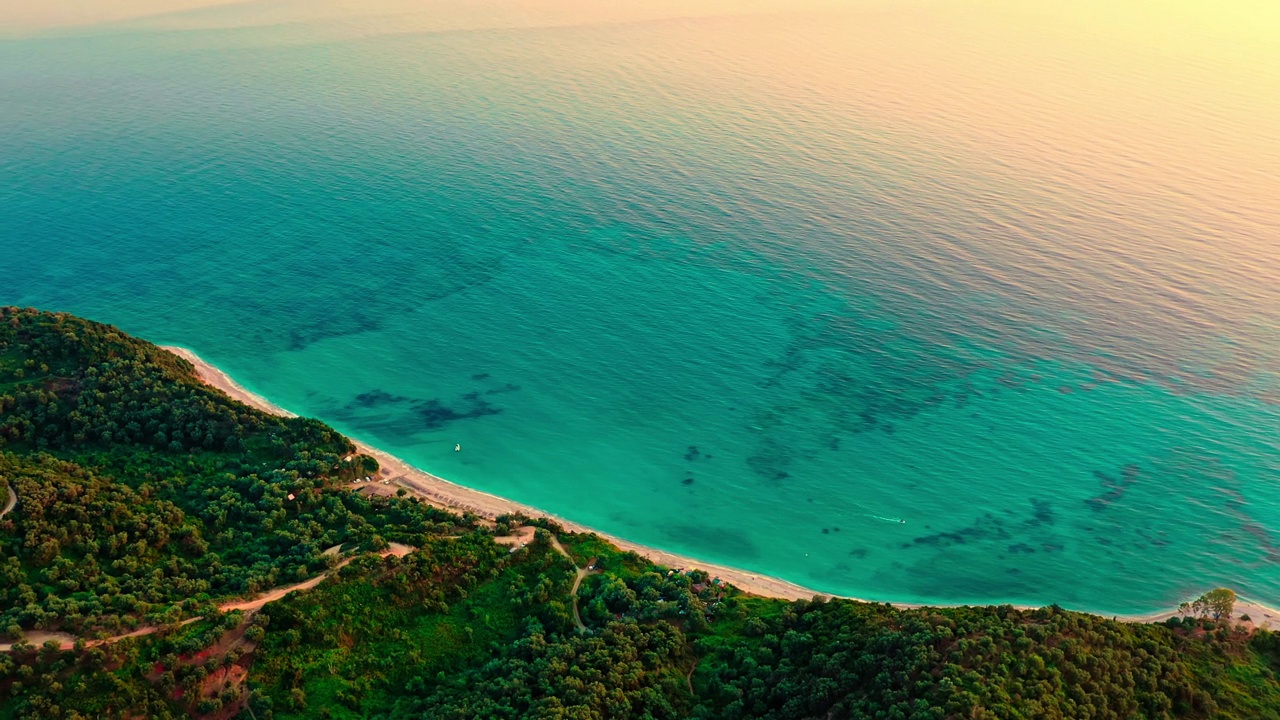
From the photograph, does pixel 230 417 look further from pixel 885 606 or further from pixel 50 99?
pixel 50 99

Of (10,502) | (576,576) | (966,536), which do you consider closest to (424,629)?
(576,576)

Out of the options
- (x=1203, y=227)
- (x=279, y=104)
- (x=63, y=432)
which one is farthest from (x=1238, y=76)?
(x=63, y=432)

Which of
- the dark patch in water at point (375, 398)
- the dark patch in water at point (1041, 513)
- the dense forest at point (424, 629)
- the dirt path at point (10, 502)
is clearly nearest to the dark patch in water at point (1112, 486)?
the dark patch in water at point (1041, 513)

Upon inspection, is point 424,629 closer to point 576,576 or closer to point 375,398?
point 576,576

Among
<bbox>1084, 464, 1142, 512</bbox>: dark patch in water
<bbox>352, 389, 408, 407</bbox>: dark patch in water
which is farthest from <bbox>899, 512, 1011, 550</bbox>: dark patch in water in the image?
<bbox>352, 389, 408, 407</bbox>: dark patch in water

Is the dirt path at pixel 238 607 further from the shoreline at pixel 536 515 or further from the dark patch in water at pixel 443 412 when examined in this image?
the dark patch in water at pixel 443 412
